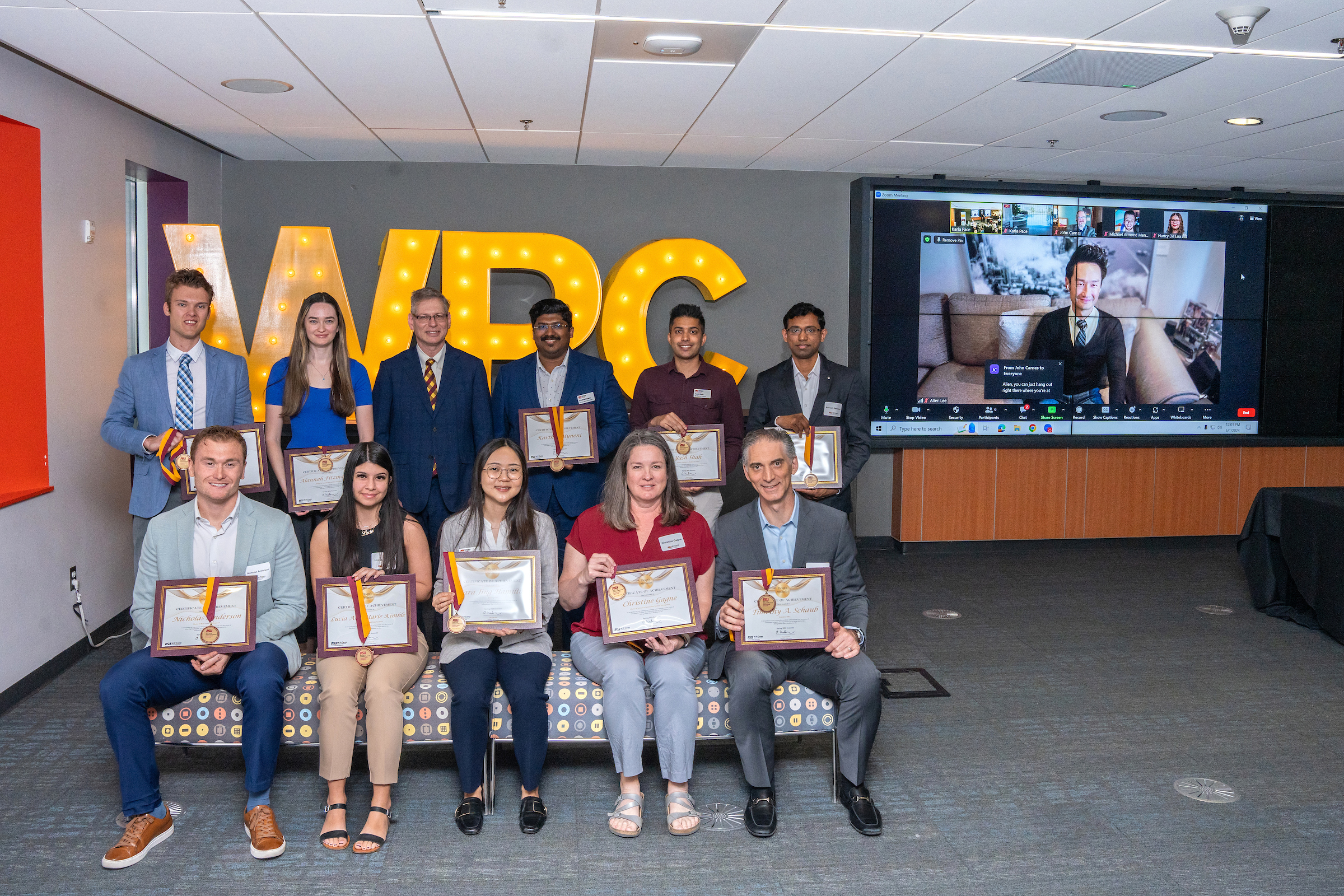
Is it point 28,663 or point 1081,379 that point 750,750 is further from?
point 1081,379

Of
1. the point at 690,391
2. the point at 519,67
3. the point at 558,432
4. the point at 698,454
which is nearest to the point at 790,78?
the point at 519,67

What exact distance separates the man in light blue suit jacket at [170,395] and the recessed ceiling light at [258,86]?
0.97m

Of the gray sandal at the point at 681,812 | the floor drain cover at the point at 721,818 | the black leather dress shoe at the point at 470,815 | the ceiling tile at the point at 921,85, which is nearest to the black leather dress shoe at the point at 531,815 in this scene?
the black leather dress shoe at the point at 470,815

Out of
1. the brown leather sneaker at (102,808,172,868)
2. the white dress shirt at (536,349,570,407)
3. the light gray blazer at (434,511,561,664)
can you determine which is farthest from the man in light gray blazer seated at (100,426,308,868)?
the white dress shirt at (536,349,570,407)

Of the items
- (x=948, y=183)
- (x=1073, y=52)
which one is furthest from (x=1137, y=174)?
(x=1073, y=52)

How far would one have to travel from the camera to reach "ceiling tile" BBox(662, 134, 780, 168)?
18.5ft

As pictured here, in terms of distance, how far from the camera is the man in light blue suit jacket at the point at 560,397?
4.37 meters

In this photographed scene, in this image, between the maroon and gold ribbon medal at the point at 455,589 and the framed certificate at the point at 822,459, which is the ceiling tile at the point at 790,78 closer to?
the framed certificate at the point at 822,459

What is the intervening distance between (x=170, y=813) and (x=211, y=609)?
0.64 meters

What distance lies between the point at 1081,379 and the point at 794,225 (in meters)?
2.34

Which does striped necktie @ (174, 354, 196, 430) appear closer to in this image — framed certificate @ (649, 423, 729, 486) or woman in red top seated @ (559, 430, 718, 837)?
woman in red top seated @ (559, 430, 718, 837)

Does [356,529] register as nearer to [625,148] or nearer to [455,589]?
[455,589]

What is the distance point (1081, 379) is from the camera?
7.04m

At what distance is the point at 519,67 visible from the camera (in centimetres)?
410
